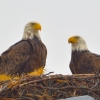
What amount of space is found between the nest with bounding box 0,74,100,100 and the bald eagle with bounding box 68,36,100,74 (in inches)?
81.2

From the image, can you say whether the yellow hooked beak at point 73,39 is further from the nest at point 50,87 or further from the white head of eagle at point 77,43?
the nest at point 50,87

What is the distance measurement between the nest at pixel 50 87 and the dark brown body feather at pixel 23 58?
76.5 inches

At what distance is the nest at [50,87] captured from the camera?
6559 mm

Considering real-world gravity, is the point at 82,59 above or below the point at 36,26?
below

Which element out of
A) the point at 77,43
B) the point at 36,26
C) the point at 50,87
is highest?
the point at 36,26

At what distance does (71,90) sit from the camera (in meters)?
7.01

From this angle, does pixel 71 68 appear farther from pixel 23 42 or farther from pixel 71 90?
pixel 71 90

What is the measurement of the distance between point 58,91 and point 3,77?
1.99 metres

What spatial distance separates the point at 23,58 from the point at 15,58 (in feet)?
0.54

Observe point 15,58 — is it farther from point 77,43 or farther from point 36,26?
point 77,43

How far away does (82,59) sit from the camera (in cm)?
978

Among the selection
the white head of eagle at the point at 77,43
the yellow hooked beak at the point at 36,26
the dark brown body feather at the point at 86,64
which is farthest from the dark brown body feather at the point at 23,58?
the white head of eagle at the point at 77,43

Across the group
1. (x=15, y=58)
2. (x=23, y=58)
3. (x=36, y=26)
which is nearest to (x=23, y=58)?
(x=23, y=58)

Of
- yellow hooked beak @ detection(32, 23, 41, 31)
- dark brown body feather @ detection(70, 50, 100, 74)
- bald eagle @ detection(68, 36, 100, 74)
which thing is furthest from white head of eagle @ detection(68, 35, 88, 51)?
yellow hooked beak @ detection(32, 23, 41, 31)
